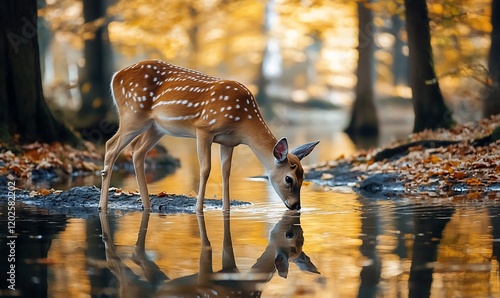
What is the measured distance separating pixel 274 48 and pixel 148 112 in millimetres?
44557

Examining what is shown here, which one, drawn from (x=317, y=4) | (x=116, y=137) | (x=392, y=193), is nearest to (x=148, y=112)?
(x=116, y=137)

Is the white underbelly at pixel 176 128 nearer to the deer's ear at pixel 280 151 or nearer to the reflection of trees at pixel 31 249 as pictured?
the deer's ear at pixel 280 151

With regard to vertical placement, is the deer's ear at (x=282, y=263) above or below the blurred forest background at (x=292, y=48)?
above

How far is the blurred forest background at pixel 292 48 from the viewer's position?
2123 centimetres

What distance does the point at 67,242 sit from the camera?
29.4 ft

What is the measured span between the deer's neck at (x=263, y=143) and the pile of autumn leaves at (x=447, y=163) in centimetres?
279

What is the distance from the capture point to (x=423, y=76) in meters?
20.4

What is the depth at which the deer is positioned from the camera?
1124 cm

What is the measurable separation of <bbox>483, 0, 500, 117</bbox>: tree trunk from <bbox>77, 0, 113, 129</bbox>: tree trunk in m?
9.20

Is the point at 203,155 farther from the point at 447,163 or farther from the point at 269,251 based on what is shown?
the point at 447,163

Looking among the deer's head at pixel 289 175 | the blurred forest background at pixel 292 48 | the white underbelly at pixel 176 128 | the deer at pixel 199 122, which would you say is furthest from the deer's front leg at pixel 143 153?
the blurred forest background at pixel 292 48

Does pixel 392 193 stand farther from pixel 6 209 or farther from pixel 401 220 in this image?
pixel 6 209

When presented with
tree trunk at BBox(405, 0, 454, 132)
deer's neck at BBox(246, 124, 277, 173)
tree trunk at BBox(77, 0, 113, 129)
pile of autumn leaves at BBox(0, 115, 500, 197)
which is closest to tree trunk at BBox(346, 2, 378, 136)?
tree trunk at BBox(77, 0, 113, 129)

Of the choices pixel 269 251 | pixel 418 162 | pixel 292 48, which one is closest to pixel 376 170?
pixel 418 162
